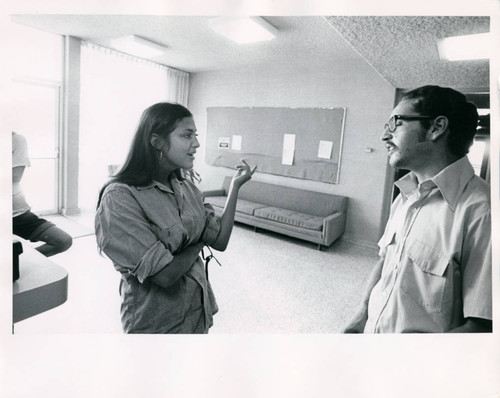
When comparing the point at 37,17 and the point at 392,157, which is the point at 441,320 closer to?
the point at 392,157

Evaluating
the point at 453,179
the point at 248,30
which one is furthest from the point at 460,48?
the point at 248,30

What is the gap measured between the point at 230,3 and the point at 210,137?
3261 millimetres

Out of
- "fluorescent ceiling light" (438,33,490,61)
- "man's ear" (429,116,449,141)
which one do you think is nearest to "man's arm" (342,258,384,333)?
"man's ear" (429,116,449,141)

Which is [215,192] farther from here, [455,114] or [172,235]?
[455,114]

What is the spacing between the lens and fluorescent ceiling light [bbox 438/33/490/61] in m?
1.08

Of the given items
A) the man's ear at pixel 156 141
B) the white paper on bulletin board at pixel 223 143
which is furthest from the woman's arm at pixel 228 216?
the white paper on bulletin board at pixel 223 143

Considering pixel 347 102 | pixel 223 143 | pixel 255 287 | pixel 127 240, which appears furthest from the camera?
pixel 223 143

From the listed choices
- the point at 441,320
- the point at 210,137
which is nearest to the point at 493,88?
the point at 441,320

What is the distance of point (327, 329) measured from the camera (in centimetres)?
181

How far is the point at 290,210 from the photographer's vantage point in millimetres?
3844

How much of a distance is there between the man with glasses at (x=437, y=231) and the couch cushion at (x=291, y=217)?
2578 mm

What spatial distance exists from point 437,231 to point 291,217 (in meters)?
2.83

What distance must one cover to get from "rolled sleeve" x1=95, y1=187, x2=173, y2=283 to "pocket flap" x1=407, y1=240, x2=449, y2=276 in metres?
0.63

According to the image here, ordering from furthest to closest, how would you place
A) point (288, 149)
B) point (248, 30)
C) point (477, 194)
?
point (288, 149) < point (248, 30) < point (477, 194)
